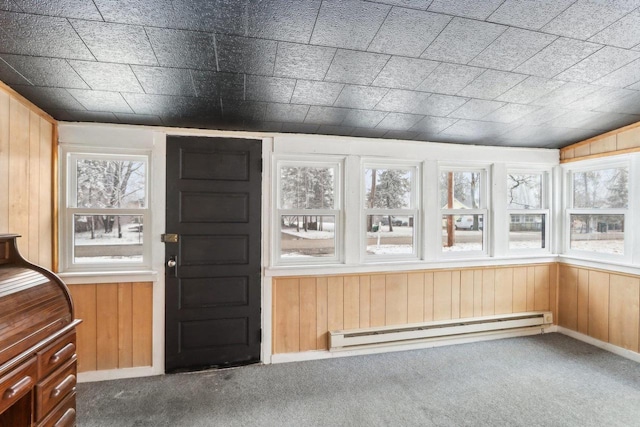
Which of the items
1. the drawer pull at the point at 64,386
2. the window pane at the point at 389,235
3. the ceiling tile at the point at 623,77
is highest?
the ceiling tile at the point at 623,77

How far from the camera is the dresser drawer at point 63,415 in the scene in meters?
1.55

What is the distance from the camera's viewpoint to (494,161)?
3.37m

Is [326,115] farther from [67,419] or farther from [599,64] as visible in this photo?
[67,419]

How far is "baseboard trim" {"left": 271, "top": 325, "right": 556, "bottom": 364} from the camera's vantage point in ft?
9.36

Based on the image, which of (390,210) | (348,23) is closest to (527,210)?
(390,210)

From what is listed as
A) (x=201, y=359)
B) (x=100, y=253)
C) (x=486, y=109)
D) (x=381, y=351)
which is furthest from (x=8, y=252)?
(x=486, y=109)

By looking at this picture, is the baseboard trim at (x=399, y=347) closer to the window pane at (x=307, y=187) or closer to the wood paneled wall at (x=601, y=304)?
the wood paneled wall at (x=601, y=304)

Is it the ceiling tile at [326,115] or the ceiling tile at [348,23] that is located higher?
the ceiling tile at [348,23]

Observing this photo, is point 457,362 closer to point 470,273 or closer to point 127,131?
point 470,273

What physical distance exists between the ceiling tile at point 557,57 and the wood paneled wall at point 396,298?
1.97 meters

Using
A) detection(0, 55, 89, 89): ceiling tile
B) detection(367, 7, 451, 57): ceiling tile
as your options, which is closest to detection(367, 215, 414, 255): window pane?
detection(367, 7, 451, 57): ceiling tile

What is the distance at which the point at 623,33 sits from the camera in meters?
1.58

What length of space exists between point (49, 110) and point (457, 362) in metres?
3.84

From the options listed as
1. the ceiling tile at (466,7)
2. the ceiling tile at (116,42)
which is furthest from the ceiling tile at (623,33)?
the ceiling tile at (116,42)
